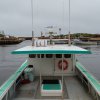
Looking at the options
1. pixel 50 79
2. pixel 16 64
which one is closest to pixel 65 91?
pixel 50 79

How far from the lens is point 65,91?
8594mm

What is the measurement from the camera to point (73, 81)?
33.5 feet

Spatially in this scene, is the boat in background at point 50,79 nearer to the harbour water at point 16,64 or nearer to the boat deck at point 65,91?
the boat deck at point 65,91

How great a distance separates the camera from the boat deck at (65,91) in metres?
7.83

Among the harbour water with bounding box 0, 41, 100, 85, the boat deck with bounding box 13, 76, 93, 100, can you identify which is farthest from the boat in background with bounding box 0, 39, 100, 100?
the harbour water with bounding box 0, 41, 100, 85

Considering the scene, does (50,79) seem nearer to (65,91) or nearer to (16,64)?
(65,91)

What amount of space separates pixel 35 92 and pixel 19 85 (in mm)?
1442

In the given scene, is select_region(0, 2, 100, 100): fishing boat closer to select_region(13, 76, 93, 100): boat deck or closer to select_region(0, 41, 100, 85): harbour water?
select_region(13, 76, 93, 100): boat deck

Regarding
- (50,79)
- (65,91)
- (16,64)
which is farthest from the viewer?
(16,64)

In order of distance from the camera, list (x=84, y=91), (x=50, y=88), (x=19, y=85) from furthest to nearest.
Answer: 1. (x=19, y=85)
2. (x=84, y=91)
3. (x=50, y=88)

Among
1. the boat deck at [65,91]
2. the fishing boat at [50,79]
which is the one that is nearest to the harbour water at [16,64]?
the fishing boat at [50,79]

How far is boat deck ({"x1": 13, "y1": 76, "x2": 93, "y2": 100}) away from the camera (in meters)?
7.83

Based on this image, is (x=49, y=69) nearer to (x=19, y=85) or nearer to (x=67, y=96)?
(x=19, y=85)

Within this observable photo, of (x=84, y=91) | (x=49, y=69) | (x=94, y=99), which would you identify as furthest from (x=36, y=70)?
(x=94, y=99)
